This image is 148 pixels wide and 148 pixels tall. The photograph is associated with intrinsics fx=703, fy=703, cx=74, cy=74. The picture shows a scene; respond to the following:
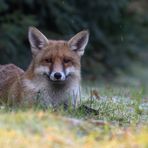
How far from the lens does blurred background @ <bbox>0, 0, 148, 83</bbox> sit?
19.6 meters

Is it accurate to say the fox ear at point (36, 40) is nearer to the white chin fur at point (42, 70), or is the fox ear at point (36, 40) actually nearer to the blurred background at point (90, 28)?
the white chin fur at point (42, 70)

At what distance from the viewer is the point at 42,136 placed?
6621mm

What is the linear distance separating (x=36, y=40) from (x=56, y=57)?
59 centimetres

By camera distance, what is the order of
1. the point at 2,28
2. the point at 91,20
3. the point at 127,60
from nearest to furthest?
the point at 2,28, the point at 91,20, the point at 127,60

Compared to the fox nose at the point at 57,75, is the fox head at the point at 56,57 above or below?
above

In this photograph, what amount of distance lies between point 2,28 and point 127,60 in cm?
655

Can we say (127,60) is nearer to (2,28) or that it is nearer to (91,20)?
(91,20)

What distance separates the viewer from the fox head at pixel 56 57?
959 centimetres

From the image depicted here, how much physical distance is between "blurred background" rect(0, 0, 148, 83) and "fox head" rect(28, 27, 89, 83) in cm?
862

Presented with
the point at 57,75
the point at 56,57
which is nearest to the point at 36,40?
the point at 56,57

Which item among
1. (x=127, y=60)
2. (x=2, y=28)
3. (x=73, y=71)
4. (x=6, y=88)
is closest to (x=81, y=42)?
(x=73, y=71)

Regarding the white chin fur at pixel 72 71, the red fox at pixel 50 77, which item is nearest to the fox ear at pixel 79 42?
the red fox at pixel 50 77

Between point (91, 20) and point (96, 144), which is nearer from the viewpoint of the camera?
point (96, 144)

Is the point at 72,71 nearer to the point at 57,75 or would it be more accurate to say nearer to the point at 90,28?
the point at 57,75
